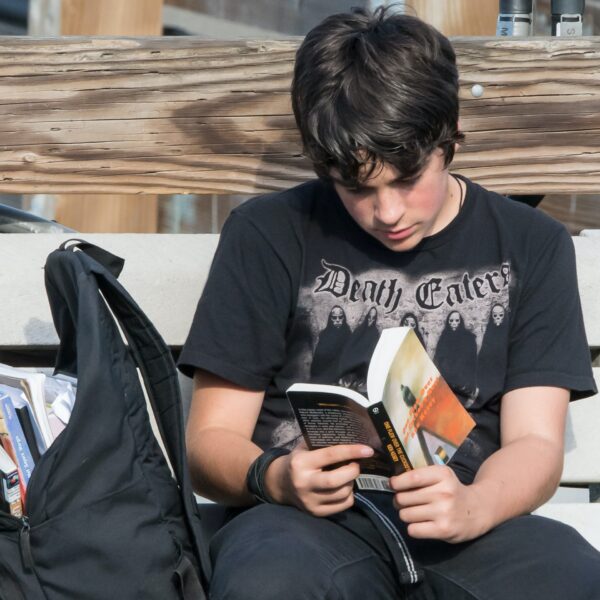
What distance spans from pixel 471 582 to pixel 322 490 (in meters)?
0.30

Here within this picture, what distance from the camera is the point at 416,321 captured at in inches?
99.8

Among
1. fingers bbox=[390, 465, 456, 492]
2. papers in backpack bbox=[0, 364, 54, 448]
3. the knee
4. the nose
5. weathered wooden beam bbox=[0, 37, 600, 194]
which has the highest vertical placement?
weathered wooden beam bbox=[0, 37, 600, 194]

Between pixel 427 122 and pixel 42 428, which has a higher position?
pixel 427 122

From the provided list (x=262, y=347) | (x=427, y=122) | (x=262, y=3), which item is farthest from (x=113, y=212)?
(x=262, y=3)

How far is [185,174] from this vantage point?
10.1ft

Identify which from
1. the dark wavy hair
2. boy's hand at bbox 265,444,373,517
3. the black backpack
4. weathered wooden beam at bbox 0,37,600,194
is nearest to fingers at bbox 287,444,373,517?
boy's hand at bbox 265,444,373,517

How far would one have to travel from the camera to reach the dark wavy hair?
2.31m

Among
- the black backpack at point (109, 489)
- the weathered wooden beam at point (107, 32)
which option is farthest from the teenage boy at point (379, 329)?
the weathered wooden beam at point (107, 32)

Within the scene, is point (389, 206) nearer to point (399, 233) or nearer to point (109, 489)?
point (399, 233)

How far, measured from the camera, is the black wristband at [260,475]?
230cm

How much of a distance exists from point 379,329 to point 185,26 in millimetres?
3592

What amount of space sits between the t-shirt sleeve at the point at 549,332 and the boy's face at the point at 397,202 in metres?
0.25

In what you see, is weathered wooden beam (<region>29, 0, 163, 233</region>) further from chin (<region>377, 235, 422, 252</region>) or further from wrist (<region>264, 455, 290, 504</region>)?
wrist (<region>264, 455, 290, 504</region>)

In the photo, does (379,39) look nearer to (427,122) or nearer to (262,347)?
(427,122)
